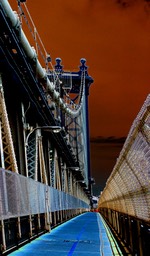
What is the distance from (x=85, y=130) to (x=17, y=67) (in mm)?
65776

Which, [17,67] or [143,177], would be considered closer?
[143,177]

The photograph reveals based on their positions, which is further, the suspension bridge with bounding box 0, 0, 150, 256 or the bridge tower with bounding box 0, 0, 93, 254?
the bridge tower with bounding box 0, 0, 93, 254

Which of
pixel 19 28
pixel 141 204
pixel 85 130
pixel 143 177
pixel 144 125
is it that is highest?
pixel 85 130

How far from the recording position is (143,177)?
7.29 meters

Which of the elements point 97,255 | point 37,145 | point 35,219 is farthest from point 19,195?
point 37,145

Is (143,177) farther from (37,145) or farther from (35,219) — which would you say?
(37,145)

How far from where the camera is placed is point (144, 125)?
6.03 m

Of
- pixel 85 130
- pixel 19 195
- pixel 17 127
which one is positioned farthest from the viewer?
pixel 85 130

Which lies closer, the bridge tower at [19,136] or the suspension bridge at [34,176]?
the suspension bridge at [34,176]

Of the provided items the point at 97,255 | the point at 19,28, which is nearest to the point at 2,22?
the point at 19,28

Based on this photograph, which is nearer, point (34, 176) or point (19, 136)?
point (19, 136)

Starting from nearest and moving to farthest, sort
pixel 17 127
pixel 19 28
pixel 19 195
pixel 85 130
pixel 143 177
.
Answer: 1. pixel 143 177
2. pixel 19 195
3. pixel 19 28
4. pixel 17 127
5. pixel 85 130

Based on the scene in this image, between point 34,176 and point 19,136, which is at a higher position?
point 19,136

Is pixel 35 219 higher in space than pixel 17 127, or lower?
lower
